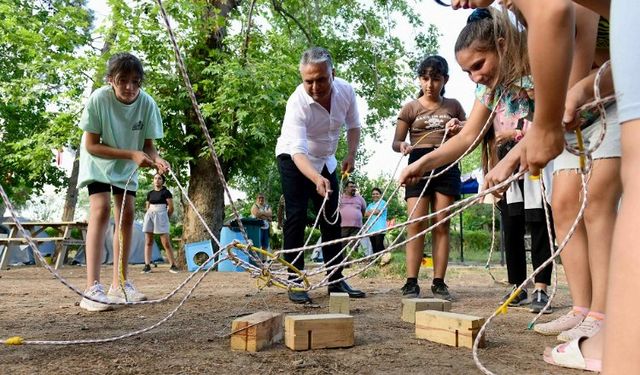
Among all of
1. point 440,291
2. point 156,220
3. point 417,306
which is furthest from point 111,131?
point 156,220

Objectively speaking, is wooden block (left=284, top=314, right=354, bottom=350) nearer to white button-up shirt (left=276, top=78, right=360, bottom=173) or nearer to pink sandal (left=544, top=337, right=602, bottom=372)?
pink sandal (left=544, top=337, right=602, bottom=372)

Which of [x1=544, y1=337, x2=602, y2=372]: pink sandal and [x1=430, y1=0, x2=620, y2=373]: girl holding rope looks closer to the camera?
[x1=430, y1=0, x2=620, y2=373]: girl holding rope

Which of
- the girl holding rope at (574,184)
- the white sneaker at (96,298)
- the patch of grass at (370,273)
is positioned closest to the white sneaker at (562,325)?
the girl holding rope at (574,184)

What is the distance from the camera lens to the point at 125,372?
1616 mm

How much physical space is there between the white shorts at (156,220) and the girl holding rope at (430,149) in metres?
5.23

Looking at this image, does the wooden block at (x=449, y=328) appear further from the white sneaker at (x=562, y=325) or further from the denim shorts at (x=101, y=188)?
the denim shorts at (x=101, y=188)

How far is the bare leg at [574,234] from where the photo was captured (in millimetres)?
2090

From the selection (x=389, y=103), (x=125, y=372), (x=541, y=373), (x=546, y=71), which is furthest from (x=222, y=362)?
(x=389, y=103)

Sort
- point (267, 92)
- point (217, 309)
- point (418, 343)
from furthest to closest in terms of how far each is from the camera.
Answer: point (267, 92)
point (217, 309)
point (418, 343)

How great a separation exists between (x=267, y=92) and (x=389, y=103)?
3.36m

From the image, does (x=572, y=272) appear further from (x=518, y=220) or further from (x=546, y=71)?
(x=546, y=71)

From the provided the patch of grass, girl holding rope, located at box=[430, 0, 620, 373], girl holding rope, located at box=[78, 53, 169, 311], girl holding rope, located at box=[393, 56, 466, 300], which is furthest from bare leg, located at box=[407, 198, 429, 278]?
the patch of grass

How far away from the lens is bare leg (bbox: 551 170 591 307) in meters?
2.09

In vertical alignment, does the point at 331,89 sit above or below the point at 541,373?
above
